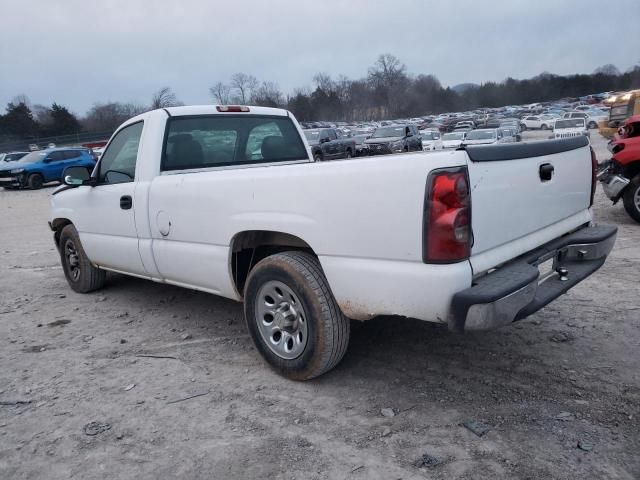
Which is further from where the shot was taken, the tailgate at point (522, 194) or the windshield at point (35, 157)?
the windshield at point (35, 157)

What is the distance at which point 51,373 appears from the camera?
374 centimetres

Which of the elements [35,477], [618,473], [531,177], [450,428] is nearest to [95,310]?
[35,477]

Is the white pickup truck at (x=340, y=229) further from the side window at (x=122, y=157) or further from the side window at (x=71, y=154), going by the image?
the side window at (x=71, y=154)

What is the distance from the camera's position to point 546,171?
309 cm

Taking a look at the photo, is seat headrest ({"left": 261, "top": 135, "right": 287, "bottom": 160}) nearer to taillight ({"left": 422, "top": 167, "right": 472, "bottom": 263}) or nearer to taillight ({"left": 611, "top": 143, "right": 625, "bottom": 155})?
taillight ({"left": 422, "top": 167, "right": 472, "bottom": 263})

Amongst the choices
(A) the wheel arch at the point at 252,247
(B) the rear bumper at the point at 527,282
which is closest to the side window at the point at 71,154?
(A) the wheel arch at the point at 252,247

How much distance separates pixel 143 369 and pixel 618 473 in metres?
3.02

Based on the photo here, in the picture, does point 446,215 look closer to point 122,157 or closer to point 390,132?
point 122,157

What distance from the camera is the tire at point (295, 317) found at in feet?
10.0

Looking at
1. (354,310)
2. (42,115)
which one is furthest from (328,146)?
(42,115)

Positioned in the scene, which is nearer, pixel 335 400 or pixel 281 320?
pixel 335 400

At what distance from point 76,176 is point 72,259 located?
125 centimetres

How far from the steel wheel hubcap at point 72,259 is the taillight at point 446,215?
4.53 m

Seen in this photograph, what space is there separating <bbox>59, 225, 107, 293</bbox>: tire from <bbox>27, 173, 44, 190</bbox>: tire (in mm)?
18375
